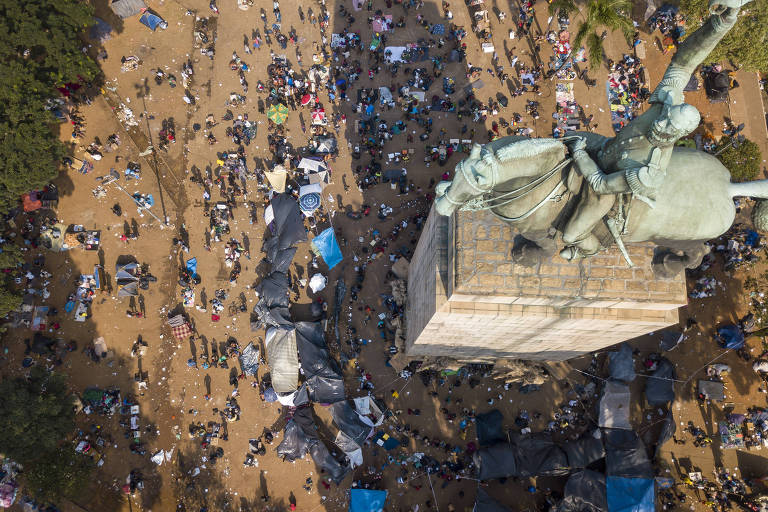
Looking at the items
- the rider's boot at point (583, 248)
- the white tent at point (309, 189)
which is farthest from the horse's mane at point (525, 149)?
the white tent at point (309, 189)

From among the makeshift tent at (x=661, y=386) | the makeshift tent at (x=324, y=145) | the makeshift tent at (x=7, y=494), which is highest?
the makeshift tent at (x=324, y=145)

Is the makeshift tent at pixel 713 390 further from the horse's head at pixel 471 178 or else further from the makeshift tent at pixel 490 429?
the horse's head at pixel 471 178

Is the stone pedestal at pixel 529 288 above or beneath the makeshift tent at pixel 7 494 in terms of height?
above

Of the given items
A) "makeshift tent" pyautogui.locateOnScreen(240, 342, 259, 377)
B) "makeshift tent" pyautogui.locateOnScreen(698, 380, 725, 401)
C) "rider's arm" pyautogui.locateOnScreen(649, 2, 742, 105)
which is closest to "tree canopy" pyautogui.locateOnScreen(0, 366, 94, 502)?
"makeshift tent" pyautogui.locateOnScreen(240, 342, 259, 377)

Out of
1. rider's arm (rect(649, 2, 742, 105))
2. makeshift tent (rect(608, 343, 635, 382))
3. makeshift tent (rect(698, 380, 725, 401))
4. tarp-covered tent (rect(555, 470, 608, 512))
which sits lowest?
tarp-covered tent (rect(555, 470, 608, 512))

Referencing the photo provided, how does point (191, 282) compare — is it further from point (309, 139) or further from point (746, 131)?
point (746, 131)

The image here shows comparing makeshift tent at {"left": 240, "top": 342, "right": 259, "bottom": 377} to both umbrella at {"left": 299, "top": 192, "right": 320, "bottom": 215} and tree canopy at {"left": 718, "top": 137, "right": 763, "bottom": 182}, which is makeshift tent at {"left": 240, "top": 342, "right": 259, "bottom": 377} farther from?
tree canopy at {"left": 718, "top": 137, "right": 763, "bottom": 182}
